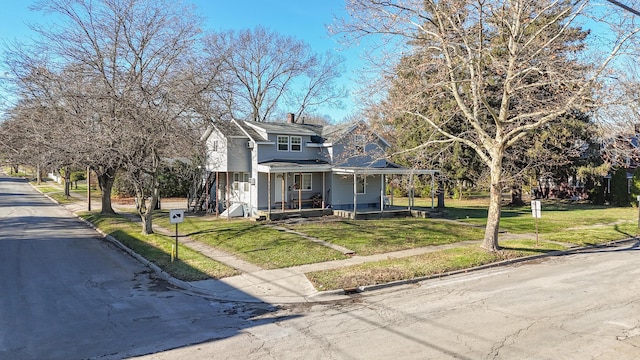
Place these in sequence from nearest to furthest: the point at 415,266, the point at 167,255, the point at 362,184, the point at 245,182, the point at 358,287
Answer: the point at 358,287 → the point at 415,266 → the point at 167,255 → the point at 245,182 → the point at 362,184

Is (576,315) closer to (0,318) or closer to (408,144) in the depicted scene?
(0,318)

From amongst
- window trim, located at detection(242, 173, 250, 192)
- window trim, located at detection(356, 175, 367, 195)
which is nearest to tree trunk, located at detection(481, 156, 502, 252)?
window trim, located at detection(356, 175, 367, 195)

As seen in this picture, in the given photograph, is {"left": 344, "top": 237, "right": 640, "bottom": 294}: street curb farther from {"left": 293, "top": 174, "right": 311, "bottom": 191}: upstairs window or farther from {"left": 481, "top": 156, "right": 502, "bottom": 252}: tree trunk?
{"left": 293, "top": 174, "right": 311, "bottom": 191}: upstairs window

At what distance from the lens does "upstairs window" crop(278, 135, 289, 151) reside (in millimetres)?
26625

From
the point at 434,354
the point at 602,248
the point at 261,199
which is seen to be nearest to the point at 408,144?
the point at 261,199

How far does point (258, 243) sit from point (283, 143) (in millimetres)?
11253

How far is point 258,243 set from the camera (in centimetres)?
1664

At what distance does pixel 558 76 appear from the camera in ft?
41.1

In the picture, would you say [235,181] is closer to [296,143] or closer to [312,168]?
[296,143]

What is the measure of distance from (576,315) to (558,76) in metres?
7.37

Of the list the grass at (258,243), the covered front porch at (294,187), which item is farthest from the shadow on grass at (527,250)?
the covered front porch at (294,187)

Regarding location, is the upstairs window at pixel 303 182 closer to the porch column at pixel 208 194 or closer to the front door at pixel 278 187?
the front door at pixel 278 187

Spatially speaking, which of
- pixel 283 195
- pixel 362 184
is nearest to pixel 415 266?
pixel 283 195

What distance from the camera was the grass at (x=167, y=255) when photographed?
12.1m
